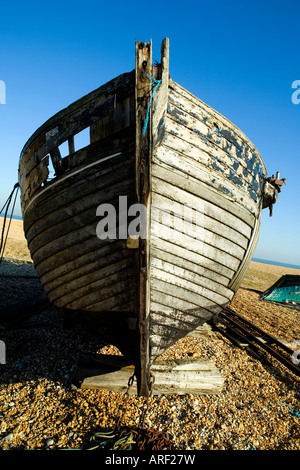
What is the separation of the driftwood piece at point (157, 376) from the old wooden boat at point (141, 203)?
1.08ft

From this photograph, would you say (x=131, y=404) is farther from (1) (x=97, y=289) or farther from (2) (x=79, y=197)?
(2) (x=79, y=197)

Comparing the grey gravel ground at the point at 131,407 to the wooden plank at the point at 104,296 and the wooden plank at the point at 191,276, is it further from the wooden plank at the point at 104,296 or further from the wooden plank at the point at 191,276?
the wooden plank at the point at 191,276

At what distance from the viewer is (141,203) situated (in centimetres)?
257

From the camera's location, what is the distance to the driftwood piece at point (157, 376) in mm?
3249

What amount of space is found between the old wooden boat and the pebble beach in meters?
0.50

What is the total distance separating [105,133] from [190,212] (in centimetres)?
133

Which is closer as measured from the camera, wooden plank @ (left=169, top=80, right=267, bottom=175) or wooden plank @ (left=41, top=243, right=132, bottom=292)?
A: wooden plank @ (left=169, top=80, right=267, bottom=175)

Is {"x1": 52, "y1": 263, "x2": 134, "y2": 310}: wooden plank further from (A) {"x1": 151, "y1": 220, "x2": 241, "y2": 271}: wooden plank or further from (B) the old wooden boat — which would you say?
(A) {"x1": 151, "y1": 220, "x2": 241, "y2": 271}: wooden plank

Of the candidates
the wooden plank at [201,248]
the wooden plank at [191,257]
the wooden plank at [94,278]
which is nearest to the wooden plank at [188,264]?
the wooden plank at [191,257]

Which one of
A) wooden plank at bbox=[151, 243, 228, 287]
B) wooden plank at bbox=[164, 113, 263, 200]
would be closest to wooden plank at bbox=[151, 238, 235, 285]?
wooden plank at bbox=[151, 243, 228, 287]

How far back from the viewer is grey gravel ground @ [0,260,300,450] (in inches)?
105

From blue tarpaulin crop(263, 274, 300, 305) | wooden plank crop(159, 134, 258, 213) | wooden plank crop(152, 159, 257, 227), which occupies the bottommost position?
blue tarpaulin crop(263, 274, 300, 305)

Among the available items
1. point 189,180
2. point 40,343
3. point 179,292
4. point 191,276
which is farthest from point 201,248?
point 40,343

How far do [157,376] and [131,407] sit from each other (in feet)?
1.58
